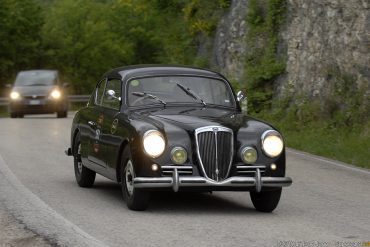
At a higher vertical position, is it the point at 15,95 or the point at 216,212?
the point at 216,212

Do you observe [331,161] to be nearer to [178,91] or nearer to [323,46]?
[178,91]

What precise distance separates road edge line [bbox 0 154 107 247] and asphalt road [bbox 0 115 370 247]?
13 cm

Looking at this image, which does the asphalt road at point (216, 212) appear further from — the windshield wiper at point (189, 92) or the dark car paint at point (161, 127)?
the windshield wiper at point (189, 92)

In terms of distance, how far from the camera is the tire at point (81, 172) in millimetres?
13547

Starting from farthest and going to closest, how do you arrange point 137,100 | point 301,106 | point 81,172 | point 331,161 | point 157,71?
point 301,106 → point 331,161 → point 81,172 → point 157,71 → point 137,100

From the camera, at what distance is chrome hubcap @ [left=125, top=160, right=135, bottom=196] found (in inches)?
429

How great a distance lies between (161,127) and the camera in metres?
10.9

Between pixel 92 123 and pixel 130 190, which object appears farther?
pixel 92 123

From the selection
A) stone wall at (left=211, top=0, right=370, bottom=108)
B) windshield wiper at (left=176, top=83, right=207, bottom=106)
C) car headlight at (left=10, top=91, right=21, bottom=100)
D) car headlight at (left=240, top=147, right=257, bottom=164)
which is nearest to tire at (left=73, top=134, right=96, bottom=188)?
windshield wiper at (left=176, top=83, right=207, bottom=106)

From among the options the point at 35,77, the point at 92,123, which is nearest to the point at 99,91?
the point at 92,123

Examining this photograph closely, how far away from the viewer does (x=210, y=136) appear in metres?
10.8

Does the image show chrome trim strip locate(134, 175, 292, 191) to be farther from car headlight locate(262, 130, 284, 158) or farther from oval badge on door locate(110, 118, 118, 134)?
oval badge on door locate(110, 118, 118, 134)

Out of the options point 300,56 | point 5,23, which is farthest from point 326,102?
point 5,23

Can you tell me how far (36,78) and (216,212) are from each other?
2589cm
